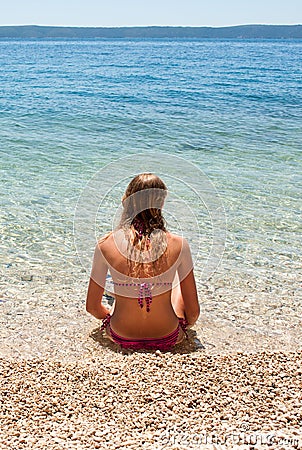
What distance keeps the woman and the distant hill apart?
470 feet

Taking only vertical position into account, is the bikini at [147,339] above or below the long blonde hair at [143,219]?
below

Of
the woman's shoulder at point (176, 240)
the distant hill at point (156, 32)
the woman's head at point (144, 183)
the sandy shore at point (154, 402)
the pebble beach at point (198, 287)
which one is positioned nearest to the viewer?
the sandy shore at point (154, 402)

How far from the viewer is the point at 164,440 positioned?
97.0 inches

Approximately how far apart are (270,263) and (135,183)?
2.81m

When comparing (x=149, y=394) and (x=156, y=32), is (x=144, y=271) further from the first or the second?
(x=156, y=32)

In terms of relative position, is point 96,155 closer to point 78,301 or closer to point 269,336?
point 78,301

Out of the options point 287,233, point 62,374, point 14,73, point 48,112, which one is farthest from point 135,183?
point 14,73

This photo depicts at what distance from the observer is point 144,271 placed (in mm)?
3561

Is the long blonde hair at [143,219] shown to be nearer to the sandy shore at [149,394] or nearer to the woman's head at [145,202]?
the woman's head at [145,202]

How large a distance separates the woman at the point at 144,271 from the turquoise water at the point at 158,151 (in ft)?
5.41

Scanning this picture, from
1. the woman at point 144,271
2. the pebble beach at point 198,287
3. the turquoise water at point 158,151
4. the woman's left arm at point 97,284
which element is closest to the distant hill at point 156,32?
the turquoise water at point 158,151

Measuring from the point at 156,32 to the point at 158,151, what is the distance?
13875cm

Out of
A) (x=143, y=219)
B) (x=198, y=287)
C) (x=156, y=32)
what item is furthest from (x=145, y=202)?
(x=156, y=32)

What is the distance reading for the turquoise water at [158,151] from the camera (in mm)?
6059
